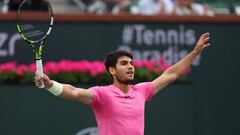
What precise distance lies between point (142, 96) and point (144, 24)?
4.76 m

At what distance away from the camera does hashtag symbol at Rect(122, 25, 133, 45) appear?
39.1 ft

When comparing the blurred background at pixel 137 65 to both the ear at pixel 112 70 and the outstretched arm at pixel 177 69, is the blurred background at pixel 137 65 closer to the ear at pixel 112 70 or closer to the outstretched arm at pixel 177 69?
the outstretched arm at pixel 177 69

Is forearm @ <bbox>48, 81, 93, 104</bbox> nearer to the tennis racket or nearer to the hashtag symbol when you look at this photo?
the tennis racket

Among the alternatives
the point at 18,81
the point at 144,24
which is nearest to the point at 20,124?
the point at 18,81

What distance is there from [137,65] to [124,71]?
378 centimetres

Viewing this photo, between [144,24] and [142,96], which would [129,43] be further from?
[142,96]

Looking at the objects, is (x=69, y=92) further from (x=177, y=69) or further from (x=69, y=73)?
(x=69, y=73)

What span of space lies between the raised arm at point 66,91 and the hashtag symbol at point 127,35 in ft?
16.0

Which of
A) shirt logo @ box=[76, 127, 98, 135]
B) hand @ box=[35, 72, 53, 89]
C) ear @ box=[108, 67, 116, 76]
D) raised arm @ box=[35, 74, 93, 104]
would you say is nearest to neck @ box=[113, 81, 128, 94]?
ear @ box=[108, 67, 116, 76]

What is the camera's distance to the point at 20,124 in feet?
34.1

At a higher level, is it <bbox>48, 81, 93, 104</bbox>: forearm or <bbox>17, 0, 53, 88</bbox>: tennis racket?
<bbox>17, 0, 53, 88</bbox>: tennis racket

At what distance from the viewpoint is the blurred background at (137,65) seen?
34.4ft

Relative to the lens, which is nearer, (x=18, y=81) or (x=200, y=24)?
(x=18, y=81)

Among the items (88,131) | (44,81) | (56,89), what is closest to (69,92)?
(56,89)
